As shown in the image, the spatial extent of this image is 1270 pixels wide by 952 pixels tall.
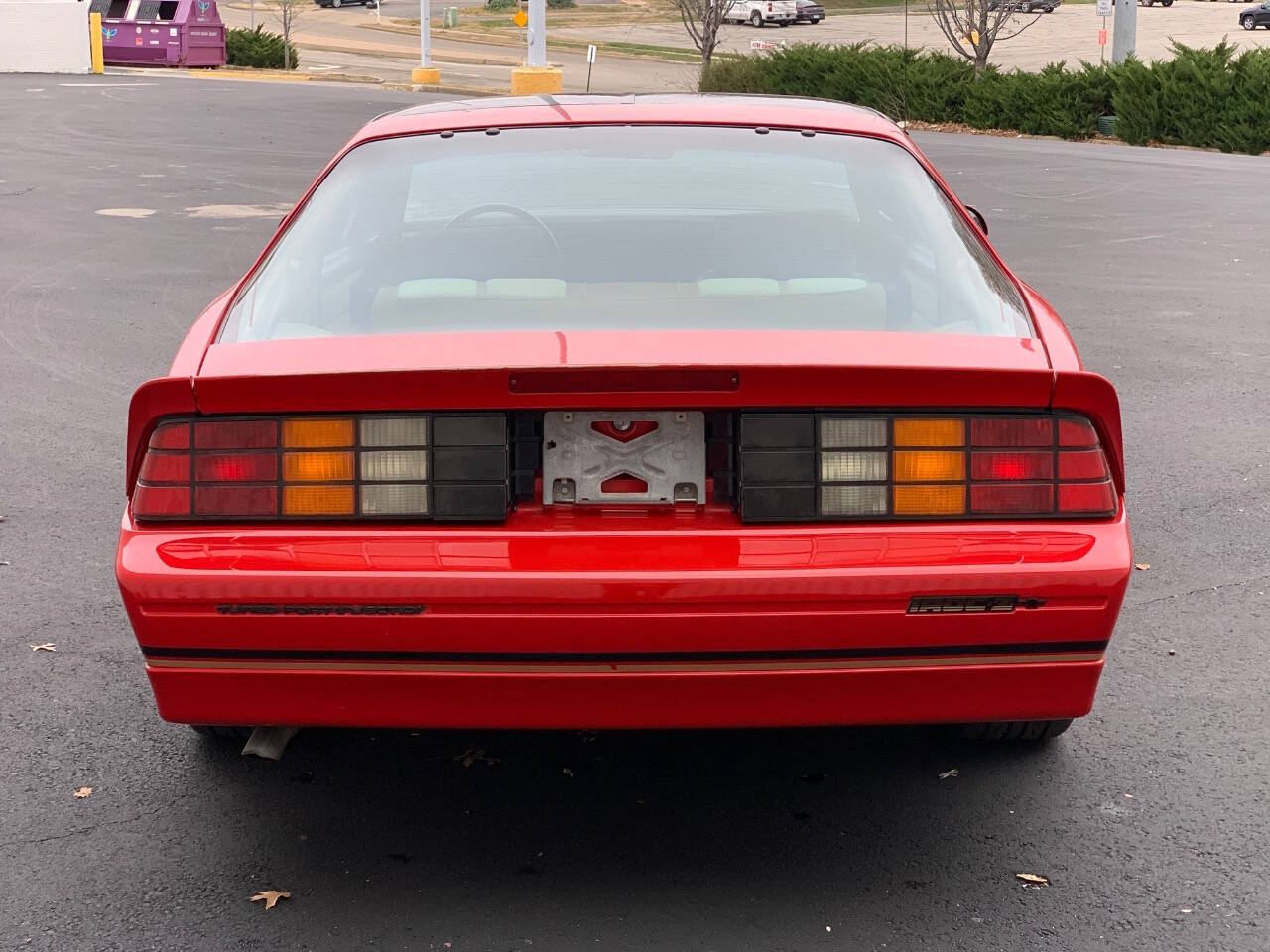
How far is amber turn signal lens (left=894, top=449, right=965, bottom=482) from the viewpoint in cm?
324

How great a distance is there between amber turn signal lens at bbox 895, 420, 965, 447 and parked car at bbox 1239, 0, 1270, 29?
62706 millimetres

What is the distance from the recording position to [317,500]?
3.24 meters

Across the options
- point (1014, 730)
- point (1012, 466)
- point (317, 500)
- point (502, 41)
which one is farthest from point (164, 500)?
point (502, 41)

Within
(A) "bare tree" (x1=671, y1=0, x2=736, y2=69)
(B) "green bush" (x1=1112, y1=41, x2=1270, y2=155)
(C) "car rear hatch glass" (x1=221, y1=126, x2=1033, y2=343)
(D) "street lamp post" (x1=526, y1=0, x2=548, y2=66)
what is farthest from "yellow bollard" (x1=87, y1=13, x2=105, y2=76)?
(C) "car rear hatch glass" (x1=221, y1=126, x2=1033, y2=343)

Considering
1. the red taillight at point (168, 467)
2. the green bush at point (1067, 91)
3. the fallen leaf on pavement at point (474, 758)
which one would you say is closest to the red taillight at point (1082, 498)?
the fallen leaf on pavement at point (474, 758)

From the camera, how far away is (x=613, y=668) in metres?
3.16

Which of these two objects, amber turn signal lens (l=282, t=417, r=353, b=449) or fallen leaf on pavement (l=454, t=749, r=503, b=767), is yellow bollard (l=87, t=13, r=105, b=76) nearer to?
fallen leaf on pavement (l=454, t=749, r=503, b=767)

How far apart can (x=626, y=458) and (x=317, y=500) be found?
0.60 meters

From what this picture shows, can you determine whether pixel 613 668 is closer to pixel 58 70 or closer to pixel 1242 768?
pixel 1242 768

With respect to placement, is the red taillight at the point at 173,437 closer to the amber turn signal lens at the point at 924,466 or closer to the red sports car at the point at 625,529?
the red sports car at the point at 625,529

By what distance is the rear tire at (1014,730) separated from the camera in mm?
4012

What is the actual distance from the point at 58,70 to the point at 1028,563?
4276 cm

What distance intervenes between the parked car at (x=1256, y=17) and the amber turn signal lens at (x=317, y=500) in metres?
63.2

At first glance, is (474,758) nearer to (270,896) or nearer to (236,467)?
(270,896)
